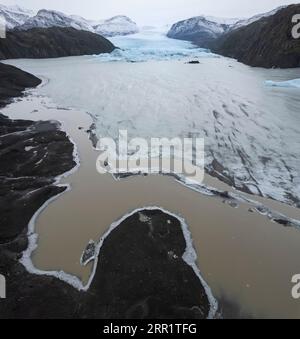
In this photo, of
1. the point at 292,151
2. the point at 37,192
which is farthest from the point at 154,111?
the point at 37,192

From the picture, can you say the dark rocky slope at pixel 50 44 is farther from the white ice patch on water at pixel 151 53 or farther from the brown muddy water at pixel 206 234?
the brown muddy water at pixel 206 234

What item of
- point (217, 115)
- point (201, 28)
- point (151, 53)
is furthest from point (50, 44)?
point (201, 28)

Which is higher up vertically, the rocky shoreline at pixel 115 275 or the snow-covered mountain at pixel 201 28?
the rocky shoreline at pixel 115 275

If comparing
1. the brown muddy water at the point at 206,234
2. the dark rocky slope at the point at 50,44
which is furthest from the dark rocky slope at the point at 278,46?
the brown muddy water at the point at 206,234

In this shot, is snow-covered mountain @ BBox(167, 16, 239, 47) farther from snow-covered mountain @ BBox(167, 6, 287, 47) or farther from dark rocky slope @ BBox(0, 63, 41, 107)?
dark rocky slope @ BBox(0, 63, 41, 107)

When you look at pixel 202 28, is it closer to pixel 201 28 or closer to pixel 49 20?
pixel 201 28
